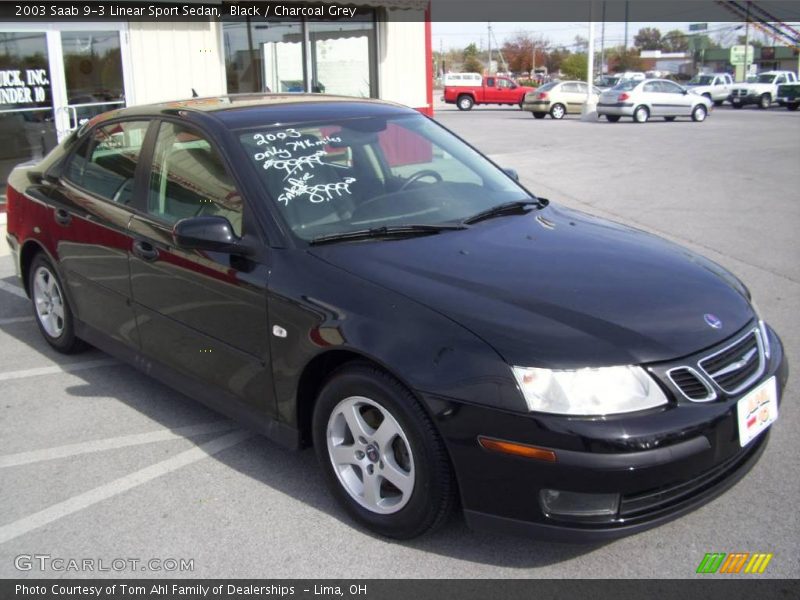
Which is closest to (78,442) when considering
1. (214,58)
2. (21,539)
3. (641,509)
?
(21,539)

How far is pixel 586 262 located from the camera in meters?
3.54

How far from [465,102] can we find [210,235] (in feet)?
134

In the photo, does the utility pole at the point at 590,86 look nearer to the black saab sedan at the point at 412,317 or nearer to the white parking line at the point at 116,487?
the black saab sedan at the point at 412,317

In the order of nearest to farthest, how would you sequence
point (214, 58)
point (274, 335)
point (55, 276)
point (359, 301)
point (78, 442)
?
point (359, 301) → point (274, 335) → point (78, 442) → point (55, 276) → point (214, 58)

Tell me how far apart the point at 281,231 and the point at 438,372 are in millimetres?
1093

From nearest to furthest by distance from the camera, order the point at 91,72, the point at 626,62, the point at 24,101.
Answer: the point at 24,101
the point at 91,72
the point at 626,62

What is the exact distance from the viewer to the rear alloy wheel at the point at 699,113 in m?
30.3

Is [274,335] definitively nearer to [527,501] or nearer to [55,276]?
[527,501]

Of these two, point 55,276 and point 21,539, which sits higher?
point 55,276

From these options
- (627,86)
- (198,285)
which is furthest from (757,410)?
(627,86)

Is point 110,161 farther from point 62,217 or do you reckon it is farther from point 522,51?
point 522,51

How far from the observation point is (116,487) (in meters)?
3.80

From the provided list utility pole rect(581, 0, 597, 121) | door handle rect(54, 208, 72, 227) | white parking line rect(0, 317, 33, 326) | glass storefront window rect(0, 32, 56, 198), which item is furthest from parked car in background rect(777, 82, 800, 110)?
door handle rect(54, 208, 72, 227)

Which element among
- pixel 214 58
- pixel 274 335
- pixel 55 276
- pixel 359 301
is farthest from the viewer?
pixel 214 58
